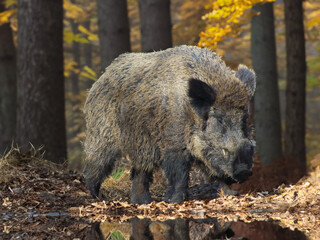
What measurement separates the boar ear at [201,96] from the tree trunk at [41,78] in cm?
477

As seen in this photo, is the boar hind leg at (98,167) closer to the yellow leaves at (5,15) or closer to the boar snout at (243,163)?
the boar snout at (243,163)

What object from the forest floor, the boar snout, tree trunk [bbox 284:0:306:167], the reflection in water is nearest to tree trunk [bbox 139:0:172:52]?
the forest floor

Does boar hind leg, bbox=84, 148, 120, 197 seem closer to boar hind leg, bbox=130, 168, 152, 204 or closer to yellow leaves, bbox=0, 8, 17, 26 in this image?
boar hind leg, bbox=130, 168, 152, 204

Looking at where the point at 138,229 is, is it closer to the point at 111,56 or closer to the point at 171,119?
the point at 171,119

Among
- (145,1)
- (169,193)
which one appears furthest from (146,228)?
(145,1)

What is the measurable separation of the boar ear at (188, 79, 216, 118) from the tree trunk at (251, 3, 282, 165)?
26.1 feet

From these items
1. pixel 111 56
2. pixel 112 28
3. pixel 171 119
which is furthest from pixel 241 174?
pixel 112 28

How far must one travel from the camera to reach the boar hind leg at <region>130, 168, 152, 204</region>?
709 cm

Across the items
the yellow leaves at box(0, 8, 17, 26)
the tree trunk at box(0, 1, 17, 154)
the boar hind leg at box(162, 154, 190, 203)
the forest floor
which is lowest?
the forest floor

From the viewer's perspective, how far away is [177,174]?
6.36 meters

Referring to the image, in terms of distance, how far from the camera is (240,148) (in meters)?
5.79

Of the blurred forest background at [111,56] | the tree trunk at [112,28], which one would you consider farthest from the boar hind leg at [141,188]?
the tree trunk at [112,28]

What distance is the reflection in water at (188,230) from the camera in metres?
4.89

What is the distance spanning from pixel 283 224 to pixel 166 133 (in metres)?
1.81
